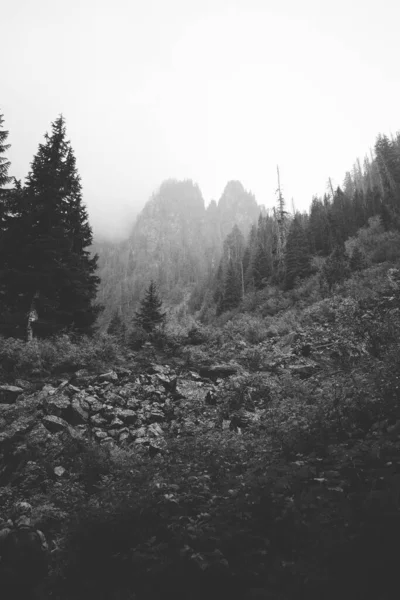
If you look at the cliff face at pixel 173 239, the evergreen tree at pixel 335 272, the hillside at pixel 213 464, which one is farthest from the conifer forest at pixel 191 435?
the cliff face at pixel 173 239

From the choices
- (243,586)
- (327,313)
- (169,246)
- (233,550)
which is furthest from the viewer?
(169,246)

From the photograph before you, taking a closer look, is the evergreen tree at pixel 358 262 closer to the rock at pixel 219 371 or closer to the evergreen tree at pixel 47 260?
the rock at pixel 219 371

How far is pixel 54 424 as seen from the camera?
746cm

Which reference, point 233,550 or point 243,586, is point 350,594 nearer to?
point 243,586

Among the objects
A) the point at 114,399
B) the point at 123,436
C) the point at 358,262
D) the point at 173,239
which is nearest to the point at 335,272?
the point at 358,262

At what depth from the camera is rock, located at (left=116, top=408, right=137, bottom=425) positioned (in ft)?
27.2

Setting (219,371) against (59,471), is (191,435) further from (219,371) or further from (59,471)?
(219,371)

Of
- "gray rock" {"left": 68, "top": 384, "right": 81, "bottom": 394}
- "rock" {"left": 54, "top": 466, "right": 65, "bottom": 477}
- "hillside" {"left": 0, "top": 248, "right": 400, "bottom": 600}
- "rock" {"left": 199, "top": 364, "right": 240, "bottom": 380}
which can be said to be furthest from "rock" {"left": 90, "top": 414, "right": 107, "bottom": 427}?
"rock" {"left": 199, "top": 364, "right": 240, "bottom": 380}

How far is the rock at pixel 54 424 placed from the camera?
7.42 meters

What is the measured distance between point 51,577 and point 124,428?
3916mm

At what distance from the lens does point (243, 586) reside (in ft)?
10.1

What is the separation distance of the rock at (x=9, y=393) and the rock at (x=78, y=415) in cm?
175

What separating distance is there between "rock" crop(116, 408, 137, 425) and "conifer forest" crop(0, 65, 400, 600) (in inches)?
1.4

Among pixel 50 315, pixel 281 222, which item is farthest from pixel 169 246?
pixel 50 315
